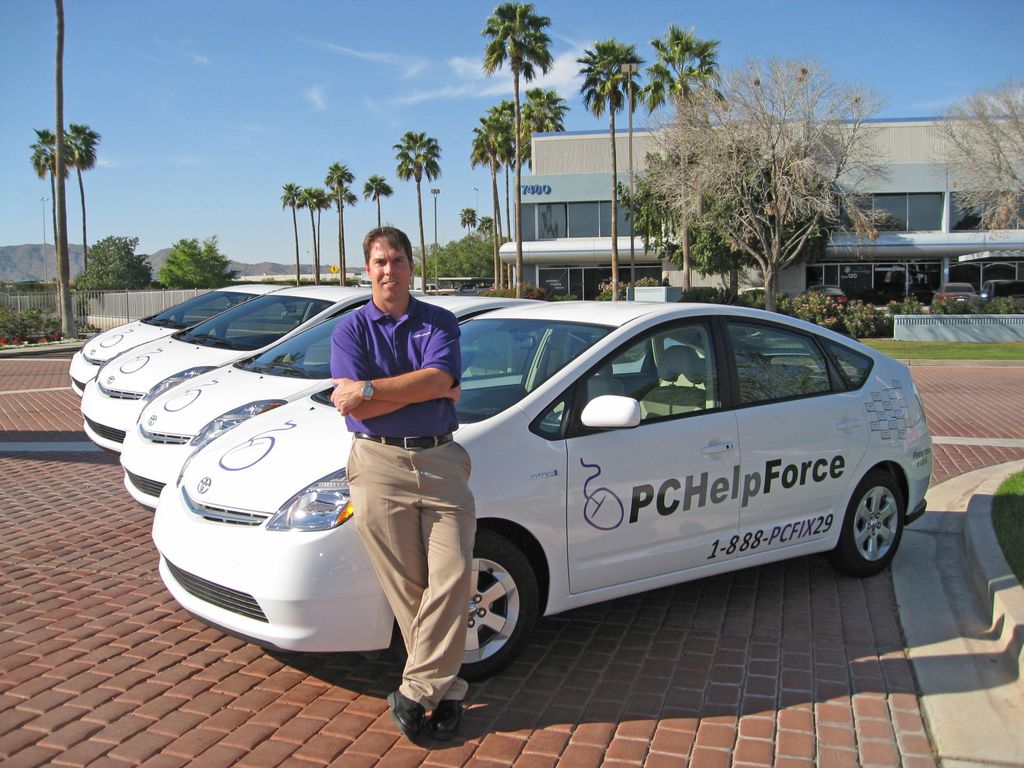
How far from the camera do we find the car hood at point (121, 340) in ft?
32.6

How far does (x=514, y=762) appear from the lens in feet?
10.6

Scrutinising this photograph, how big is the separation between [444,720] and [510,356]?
73.6 inches

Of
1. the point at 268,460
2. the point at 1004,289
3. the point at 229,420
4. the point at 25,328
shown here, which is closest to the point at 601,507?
the point at 268,460

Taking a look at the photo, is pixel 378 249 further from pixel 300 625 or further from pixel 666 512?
pixel 666 512

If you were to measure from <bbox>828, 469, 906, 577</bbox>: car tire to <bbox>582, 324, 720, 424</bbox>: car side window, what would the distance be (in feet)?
4.13

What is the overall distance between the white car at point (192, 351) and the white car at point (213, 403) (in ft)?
2.64

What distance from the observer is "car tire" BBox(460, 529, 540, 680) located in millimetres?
3682

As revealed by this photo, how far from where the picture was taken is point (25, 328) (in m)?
24.2

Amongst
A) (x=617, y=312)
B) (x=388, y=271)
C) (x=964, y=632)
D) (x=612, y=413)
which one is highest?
(x=388, y=271)

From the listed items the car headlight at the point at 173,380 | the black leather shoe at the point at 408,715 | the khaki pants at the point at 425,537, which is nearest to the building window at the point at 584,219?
the car headlight at the point at 173,380

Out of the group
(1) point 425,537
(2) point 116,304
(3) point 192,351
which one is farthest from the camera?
(2) point 116,304

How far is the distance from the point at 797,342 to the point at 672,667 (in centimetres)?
208

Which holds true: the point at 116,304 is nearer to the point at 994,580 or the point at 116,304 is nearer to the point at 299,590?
the point at 299,590

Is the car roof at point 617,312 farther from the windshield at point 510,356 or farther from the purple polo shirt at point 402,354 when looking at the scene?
the purple polo shirt at point 402,354
